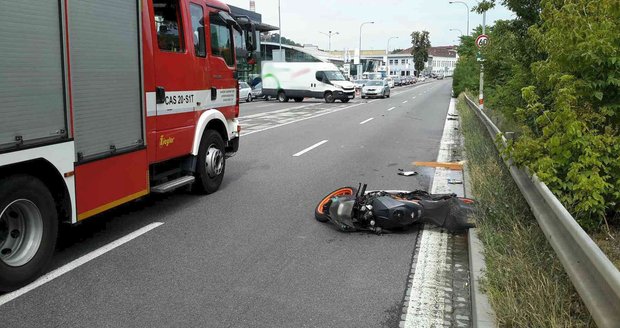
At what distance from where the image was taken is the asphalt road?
4023mm

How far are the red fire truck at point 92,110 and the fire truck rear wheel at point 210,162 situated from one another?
29mm

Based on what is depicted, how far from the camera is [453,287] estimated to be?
4535 mm

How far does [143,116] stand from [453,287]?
12.2 feet

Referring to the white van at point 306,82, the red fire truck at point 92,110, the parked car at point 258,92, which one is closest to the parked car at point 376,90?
the white van at point 306,82

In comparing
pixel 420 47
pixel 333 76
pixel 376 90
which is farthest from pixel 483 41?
pixel 420 47

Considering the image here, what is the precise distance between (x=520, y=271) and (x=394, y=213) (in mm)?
2060

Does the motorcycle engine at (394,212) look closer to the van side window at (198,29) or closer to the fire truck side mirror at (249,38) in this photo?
the van side window at (198,29)

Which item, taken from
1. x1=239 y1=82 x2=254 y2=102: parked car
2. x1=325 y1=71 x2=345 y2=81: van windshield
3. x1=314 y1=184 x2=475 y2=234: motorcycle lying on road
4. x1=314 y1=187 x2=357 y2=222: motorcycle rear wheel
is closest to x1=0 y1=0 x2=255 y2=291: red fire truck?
x1=314 y1=187 x2=357 y2=222: motorcycle rear wheel

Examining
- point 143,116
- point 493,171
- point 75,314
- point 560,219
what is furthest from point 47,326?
point 493,171

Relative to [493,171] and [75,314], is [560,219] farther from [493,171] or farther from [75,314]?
[493,171]

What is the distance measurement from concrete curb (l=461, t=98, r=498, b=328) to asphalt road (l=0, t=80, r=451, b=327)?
1.86ft

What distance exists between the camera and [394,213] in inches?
237

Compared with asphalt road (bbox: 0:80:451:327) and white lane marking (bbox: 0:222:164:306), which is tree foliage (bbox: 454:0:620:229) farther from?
white lane marking (bbox: 0:222:164:306)

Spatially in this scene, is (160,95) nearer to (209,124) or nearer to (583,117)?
(209,124)
